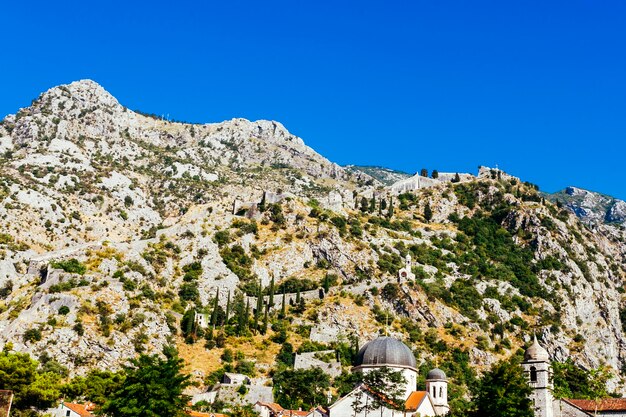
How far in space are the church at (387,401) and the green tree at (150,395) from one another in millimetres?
17503

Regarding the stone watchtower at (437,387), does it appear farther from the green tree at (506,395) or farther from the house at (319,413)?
the green tree at (506,395)

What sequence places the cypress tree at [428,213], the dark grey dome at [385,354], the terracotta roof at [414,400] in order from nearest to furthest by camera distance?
the terracotta roof at [414,400] < the dark grey dome at [385,354] < the cypress tree at [428,213]

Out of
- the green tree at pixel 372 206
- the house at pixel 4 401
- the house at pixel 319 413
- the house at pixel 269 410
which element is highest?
the green tree at pixel 372 206

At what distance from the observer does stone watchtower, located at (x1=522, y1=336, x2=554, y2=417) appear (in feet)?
206

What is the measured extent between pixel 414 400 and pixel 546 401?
1264 centimetres

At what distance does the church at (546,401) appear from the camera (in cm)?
6312

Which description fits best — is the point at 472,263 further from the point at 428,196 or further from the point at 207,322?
the point at 207,322

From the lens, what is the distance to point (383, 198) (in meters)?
178

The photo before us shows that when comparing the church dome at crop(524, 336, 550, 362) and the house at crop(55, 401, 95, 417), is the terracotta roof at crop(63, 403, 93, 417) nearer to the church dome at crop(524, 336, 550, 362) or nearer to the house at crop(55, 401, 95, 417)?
the house at crop(55, 401, 95, 417)

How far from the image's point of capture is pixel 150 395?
179ft

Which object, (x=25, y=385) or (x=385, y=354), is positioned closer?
(x=25, y=385)

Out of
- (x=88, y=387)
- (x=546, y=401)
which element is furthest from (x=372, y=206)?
(x=546, y=401)

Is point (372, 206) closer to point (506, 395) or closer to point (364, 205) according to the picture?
point (364, 205)

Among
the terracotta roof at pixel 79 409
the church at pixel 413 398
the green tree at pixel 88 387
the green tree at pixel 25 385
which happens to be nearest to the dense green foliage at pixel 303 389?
the church at pixel 413 398
